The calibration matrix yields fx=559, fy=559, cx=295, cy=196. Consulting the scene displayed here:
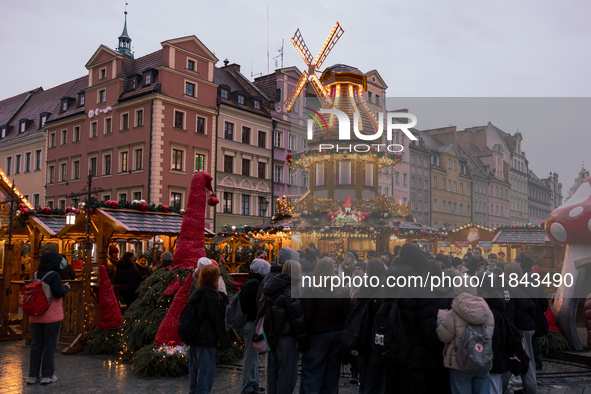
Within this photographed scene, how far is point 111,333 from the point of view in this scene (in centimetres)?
1068

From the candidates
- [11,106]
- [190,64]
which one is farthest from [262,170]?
[11,106]

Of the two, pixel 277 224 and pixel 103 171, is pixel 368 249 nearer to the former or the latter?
pixel 277 224

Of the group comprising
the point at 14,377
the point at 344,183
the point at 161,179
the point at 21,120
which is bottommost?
the point at 14,377

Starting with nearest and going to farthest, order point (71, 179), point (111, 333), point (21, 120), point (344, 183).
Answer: point (111, 333)
point (344, 183)
point (71, 179)
point (21, 120)

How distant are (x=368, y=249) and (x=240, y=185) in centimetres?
2472

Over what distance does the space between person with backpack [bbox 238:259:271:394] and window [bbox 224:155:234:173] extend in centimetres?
2998

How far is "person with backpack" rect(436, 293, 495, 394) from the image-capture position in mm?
5102

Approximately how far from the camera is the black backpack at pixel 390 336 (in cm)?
532

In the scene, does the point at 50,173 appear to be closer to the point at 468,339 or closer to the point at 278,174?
the point at 278,174

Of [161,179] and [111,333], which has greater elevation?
[161,179]

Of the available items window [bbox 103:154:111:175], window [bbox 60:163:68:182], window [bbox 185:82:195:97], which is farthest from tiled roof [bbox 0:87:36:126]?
window [bbox 185:82:195:97]

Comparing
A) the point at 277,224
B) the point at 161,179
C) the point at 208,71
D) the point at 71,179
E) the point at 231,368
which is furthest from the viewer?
the point at 71,179

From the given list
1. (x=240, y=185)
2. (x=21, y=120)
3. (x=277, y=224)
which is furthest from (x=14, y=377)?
(x=21, y=120)

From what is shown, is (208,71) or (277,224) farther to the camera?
(208,71)
